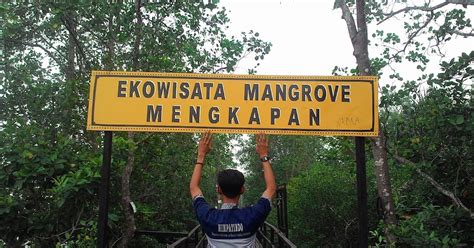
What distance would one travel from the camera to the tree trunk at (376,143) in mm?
5348

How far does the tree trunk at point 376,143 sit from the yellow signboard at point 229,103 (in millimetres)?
1969

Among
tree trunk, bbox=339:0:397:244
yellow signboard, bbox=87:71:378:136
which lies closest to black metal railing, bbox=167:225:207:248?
yellow signboard, bbox=87:71:378:136

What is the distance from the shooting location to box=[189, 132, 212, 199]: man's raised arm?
2.71 meters

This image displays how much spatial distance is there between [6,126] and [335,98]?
15.5ft

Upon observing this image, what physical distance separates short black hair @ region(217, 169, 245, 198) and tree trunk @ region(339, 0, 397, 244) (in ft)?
10.5

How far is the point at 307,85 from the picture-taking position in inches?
146

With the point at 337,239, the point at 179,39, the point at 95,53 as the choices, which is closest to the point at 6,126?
the point at 179,39

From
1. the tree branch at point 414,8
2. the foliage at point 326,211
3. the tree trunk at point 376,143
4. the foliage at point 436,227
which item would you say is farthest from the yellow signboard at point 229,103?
the foliage at point 326,211

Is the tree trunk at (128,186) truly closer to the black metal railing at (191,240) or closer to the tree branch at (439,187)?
the black metal railing at (191,240)

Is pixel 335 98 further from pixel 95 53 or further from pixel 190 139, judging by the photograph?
pixel 95 53

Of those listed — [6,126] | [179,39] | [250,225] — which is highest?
[179,39]

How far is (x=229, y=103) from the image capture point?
372 centimetres

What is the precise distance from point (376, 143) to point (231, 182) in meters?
3.53

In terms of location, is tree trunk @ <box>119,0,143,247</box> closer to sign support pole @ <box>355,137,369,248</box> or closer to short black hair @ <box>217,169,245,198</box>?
sign support pole @ <box>355,137,369,248</box>
